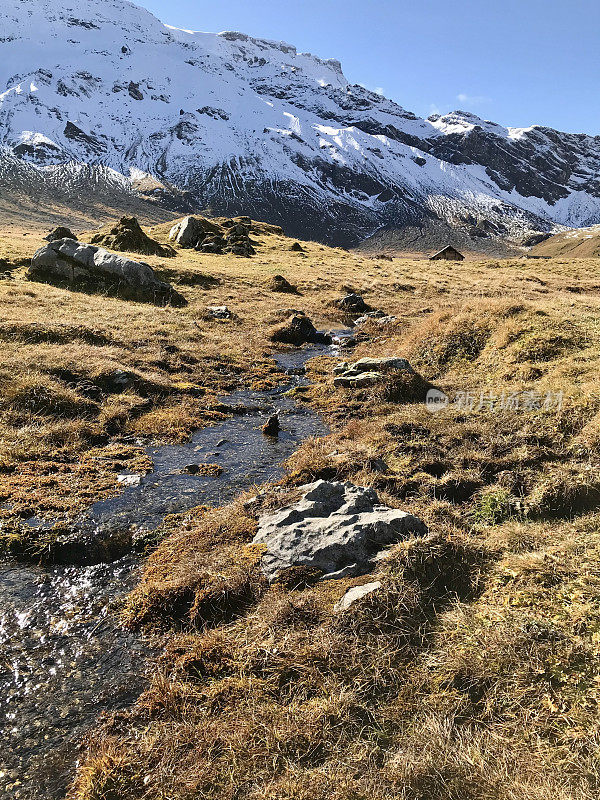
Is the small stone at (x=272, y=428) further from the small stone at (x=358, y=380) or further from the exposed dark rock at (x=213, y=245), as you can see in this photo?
the exposed dark rock at (x=213, y=245)

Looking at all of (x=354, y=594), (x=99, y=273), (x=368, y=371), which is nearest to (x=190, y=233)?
(x=99, y=273)

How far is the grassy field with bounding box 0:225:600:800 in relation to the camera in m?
4.35

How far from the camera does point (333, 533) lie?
7.43 m

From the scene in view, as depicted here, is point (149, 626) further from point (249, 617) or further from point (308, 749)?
point (308, 749)

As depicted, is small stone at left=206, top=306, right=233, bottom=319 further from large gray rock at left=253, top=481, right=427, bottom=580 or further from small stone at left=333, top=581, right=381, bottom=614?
small stone at left=333, top=581, right=381, bottom=614

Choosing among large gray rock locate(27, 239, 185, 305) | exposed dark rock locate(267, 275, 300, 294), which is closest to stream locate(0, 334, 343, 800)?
large gray rock locate(27, 239, 185, 305)

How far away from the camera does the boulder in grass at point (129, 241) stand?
1829 inches

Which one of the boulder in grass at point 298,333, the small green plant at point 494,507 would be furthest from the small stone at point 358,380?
the boulder in grass at point 298,333

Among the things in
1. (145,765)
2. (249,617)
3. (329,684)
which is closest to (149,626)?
(249,617)

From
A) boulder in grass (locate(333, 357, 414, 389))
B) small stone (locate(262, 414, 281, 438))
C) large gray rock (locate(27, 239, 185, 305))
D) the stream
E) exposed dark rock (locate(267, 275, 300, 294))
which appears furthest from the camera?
exposed dark rock (locate(267, 275, 300, 294))

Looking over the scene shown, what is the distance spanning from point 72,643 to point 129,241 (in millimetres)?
47772

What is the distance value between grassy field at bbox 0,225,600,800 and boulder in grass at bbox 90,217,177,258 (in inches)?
1350

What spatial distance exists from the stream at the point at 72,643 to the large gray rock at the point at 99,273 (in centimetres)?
2189

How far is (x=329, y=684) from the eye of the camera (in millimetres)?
5137
